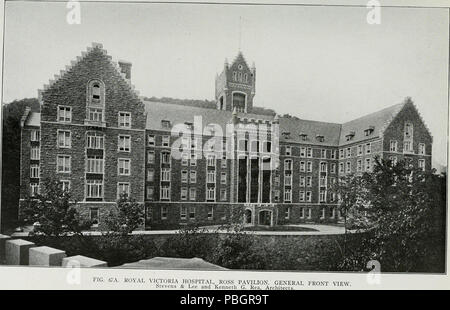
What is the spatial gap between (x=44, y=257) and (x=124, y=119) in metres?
Answer: 3.01

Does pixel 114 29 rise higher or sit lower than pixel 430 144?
higher

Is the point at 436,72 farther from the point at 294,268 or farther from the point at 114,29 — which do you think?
the point at 114,29

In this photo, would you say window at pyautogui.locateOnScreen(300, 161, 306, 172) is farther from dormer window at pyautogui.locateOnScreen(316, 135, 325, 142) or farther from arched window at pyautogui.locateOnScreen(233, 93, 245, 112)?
arched window at pyautogui.locateOnScreen(233, 93, 245, 112)

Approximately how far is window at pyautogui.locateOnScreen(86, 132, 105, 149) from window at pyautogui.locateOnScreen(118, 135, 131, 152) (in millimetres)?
374

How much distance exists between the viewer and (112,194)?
6.59 m

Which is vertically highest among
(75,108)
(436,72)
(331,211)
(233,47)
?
(233,47)

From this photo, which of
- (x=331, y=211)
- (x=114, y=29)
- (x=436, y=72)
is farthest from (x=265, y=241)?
(x=114, y=29)

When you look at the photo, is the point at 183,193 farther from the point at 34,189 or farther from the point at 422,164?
the point at 422,164

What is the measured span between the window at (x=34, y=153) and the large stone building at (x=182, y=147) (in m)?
0.02

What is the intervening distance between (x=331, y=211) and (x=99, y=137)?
16.7 feet

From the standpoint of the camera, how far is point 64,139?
6418 millimetres

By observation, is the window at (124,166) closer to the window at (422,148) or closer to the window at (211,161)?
the window at (211,161)

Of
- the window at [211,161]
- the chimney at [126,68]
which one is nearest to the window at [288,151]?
the window at [211,161]

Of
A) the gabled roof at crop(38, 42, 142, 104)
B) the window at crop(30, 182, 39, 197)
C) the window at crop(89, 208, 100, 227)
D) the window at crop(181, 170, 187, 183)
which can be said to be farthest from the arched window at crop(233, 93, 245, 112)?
the window at crop(30, 182, 39, 197)
